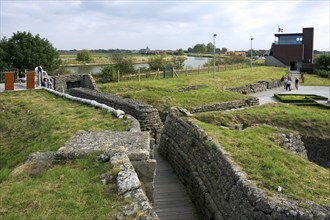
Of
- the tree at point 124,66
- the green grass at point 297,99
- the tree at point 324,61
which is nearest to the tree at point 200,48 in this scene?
the tree at point 324,61

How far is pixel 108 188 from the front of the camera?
19.9 feet

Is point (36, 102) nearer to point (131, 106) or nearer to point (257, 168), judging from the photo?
point (131, 106)

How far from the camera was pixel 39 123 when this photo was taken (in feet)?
42.6

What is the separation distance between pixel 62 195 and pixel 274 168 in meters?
Answer: 5.61

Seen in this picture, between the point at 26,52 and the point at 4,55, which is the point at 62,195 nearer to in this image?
the point at 4,55

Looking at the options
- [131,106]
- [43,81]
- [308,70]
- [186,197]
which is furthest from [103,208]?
[308,70]

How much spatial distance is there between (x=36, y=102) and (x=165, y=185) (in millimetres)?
8934

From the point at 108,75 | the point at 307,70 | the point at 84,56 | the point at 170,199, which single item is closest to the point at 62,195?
the point at 170,199

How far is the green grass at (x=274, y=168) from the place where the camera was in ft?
25.5

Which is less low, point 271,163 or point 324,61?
point 324,61

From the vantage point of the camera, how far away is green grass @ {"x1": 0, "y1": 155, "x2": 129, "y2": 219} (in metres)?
5.25

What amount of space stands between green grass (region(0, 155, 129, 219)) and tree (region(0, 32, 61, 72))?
32.1m

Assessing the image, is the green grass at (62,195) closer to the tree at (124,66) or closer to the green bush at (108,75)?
the green bush at (108,75)

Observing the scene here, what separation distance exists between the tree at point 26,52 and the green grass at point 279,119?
83.4ft
